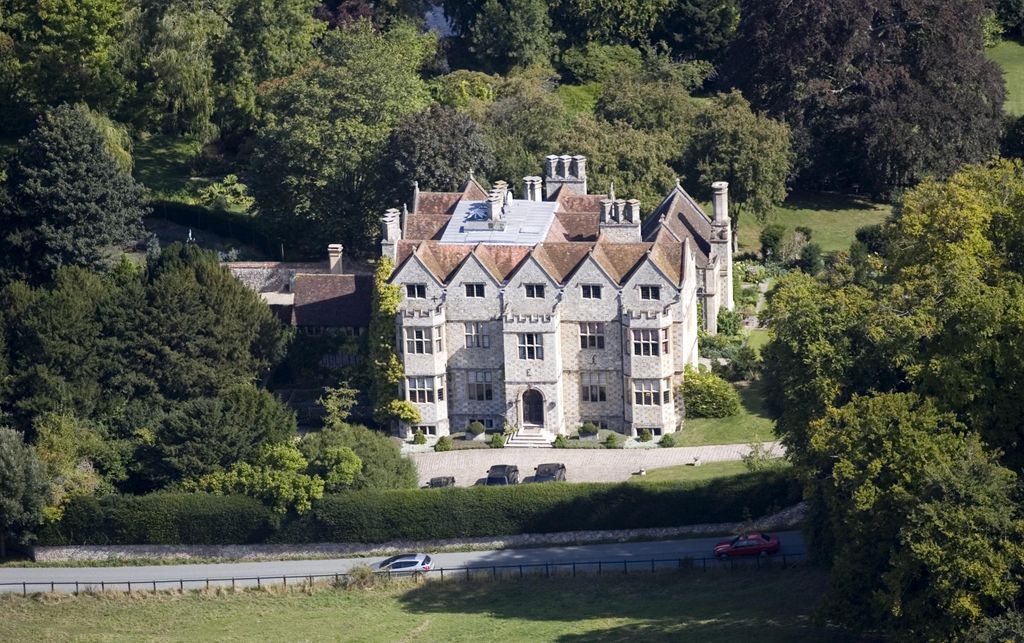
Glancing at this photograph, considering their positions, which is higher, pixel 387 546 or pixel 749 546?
pixel 387 546

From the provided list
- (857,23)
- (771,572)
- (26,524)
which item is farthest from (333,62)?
(771,572)

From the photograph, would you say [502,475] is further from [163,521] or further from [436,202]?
[436,202]

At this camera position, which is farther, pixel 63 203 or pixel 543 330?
pixel 63 203

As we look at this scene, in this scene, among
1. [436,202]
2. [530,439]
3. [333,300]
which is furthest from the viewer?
[436,202]

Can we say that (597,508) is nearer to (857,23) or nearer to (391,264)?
(391,264)

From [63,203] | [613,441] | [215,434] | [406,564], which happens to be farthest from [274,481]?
[63,203]

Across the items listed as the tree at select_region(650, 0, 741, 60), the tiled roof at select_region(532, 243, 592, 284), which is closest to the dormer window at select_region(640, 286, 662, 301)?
the tiled roof at select_region(532, 243, 592, 284)
